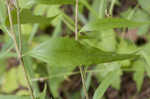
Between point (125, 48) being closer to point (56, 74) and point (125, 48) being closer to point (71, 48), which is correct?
point (56, 74)

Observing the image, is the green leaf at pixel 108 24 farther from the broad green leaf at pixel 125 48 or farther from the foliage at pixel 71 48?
the broad green leaf at pixel 125 48

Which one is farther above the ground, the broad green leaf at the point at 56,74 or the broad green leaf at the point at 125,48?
the broad green leaf at the point at 125,48

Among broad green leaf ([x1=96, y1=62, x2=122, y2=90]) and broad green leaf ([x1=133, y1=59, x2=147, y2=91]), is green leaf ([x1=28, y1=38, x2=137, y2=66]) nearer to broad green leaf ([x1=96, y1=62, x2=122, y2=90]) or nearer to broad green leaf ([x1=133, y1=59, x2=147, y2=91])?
broad green leaf ([x1=96, y1=62, x2=122, y2=90])

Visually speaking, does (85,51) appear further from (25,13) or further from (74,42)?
(25,13)

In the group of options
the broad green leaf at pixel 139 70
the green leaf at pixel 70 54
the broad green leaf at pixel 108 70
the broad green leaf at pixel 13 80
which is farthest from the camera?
the broad green leaf at pixel 13 80

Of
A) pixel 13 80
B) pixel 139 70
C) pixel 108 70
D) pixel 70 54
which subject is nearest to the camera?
pixel 70 54

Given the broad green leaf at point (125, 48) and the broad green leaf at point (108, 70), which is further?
the broad green leaf at point (125, 48)

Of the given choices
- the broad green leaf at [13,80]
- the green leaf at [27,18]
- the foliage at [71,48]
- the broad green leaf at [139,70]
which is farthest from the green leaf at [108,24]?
the broad green leaf at [13,80]

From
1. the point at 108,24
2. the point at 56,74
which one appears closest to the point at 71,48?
the point at 108,24
